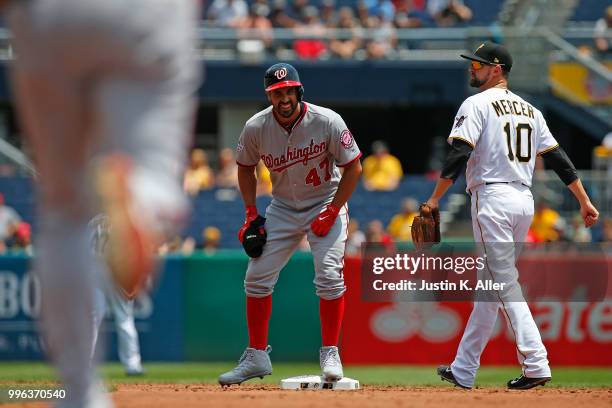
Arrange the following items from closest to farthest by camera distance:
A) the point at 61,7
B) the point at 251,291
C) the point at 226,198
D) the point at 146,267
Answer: the point at 146,267 < the point at 61,7 < the point at 251,291 < the point at 226,198

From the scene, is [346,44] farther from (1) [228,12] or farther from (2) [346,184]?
(2) [346,184]

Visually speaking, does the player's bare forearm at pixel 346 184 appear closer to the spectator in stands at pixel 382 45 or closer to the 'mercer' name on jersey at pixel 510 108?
the 'mercer' name on jersey at pixel 510 108

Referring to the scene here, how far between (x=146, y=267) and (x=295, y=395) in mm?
3441

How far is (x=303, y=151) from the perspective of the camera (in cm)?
770

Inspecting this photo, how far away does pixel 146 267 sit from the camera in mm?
3334

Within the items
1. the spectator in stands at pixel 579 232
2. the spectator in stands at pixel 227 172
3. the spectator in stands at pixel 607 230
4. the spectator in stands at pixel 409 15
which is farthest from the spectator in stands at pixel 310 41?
the spectator in stands at pixel 607 230

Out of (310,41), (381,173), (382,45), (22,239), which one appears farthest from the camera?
(382,45)

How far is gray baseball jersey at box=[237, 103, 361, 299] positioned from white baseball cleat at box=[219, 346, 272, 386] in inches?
17.0

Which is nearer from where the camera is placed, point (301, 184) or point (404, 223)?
point (301, 184)

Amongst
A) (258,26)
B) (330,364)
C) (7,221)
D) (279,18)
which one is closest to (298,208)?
(330,364)

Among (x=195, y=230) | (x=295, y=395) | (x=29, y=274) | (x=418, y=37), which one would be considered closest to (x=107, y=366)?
(x=29, y=274)

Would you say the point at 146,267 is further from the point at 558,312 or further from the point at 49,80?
the point at 558,312

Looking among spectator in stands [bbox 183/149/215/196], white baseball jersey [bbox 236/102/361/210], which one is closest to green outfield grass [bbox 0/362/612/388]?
white baseball jersey [bbox 236/102/361/210]

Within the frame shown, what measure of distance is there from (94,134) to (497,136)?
4.21 metres
